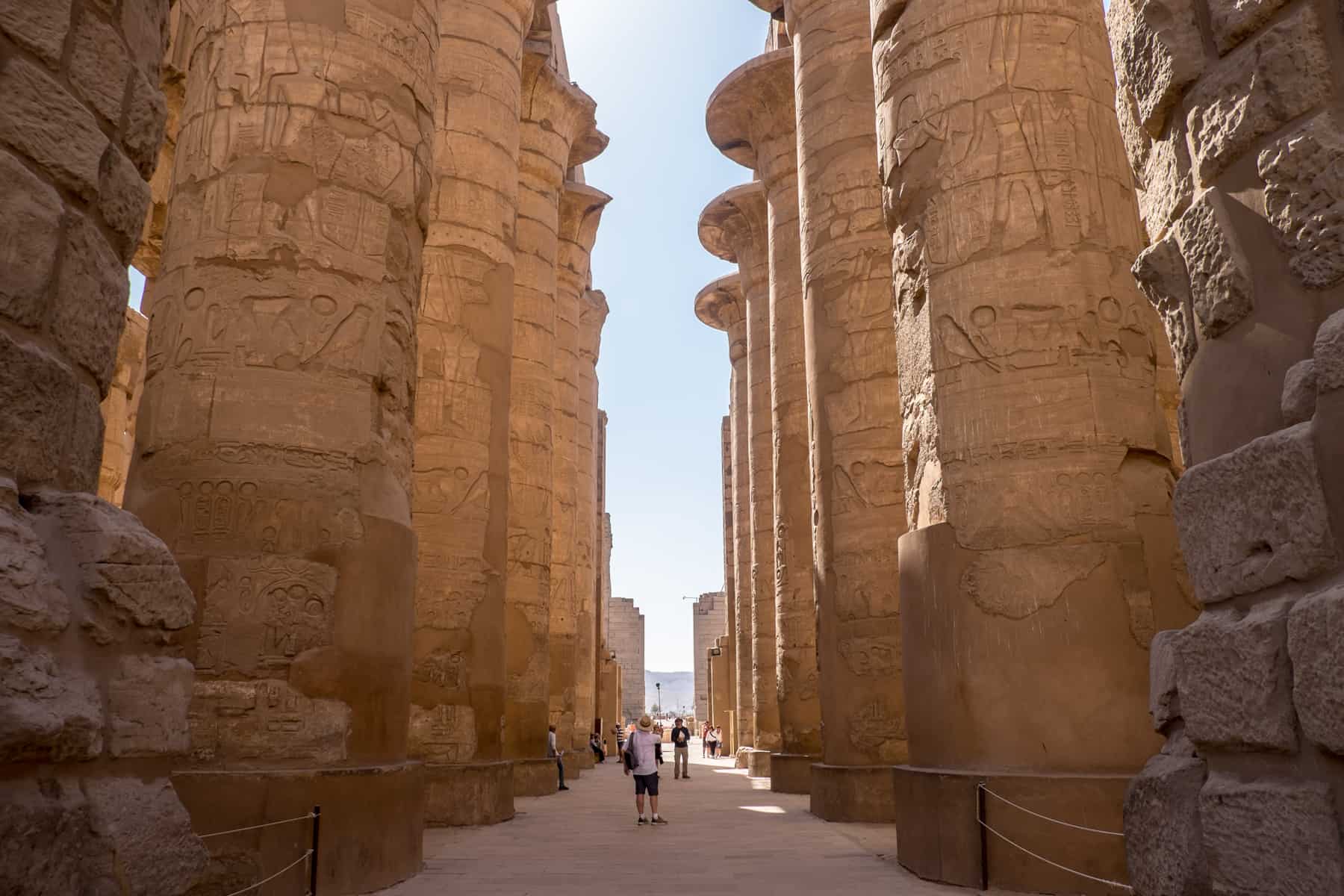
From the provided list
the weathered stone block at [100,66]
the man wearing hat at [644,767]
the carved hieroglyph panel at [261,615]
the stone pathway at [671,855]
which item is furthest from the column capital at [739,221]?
the weathered stone block at [100,66]

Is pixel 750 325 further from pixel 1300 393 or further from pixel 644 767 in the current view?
pixel 1300 393

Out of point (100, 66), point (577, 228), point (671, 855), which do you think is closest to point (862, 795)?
point (671, 855)

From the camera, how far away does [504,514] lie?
11344 millimetres

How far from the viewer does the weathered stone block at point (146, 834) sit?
94.3 inches

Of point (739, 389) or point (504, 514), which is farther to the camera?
point (739, 389)

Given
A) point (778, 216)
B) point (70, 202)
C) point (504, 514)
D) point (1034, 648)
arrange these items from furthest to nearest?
point (778, 216)
point (504, 514)
point (1034, 648)
point (70, 202)

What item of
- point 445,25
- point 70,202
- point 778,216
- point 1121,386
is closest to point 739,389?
point 778,216

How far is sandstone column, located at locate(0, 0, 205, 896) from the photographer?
7.46 feet

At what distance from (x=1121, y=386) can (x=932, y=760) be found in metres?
2.62

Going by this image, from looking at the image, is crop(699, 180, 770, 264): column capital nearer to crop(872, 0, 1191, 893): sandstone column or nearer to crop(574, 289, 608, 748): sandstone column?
crop(574, 289, 608, 748): sandstone column

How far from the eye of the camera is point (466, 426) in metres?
11.0

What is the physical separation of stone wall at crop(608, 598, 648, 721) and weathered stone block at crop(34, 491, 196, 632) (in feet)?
164

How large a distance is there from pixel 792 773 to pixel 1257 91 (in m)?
12.5

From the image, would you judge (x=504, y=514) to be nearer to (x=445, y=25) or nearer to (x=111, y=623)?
(x=445, y=25)
